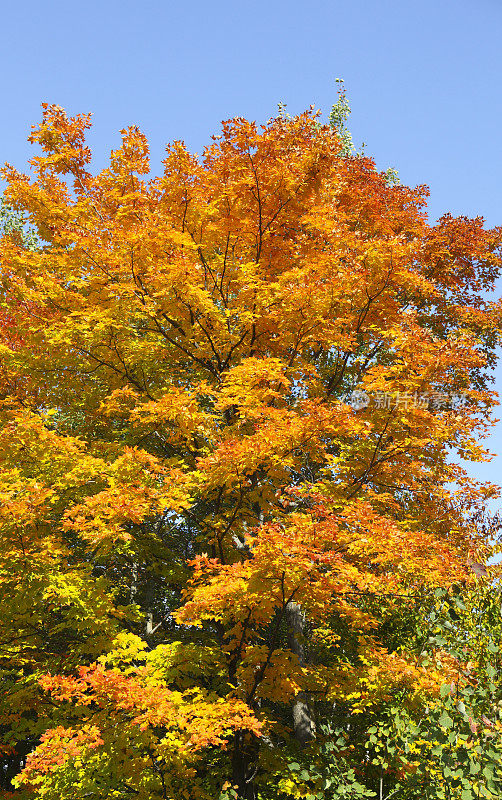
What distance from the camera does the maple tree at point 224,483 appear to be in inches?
303

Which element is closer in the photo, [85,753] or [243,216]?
[85,753]

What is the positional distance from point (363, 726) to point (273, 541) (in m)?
5.26

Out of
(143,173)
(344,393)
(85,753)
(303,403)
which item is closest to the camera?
(85,753)

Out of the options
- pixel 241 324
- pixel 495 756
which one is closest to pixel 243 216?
pixel 241 324

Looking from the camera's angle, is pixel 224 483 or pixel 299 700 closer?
pixel 224 483

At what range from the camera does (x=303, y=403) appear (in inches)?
344

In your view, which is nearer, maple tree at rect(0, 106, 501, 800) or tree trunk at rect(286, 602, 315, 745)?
maple tree at rect(0, 106, 501, 800)

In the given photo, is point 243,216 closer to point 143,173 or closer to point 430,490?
point 143,173

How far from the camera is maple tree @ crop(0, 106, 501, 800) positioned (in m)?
7.70

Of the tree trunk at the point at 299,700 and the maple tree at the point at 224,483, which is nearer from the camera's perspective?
the maple tree at the point at 224,483

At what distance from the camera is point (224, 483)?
29.6ft

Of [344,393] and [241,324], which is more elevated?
[344,393]

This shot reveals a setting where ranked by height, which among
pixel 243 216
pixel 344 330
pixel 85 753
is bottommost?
pixel 85 753

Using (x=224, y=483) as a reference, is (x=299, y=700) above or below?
below
